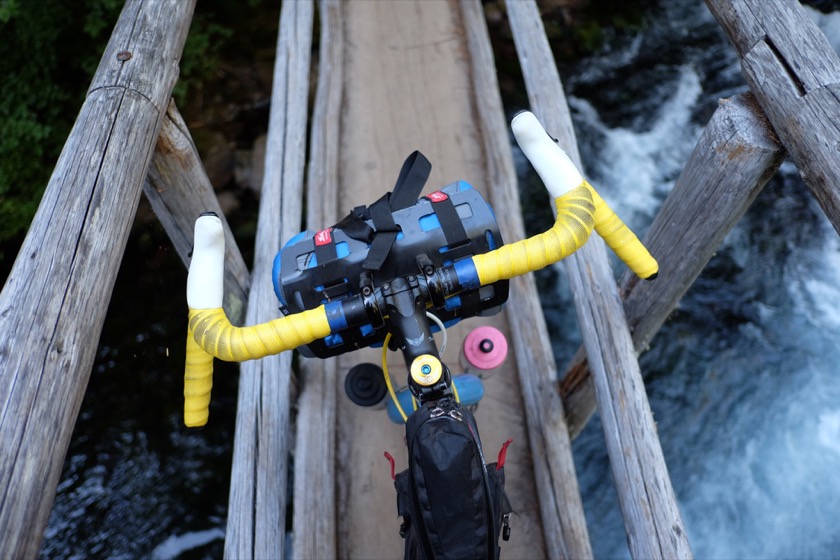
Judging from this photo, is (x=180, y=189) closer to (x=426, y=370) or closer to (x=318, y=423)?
(x=318, y=423)

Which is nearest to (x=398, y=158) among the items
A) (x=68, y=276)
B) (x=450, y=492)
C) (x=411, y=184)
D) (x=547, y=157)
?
(x=411, y=184)

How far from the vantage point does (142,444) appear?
4672 millimetres

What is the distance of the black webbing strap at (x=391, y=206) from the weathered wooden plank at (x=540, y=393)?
1.34 meters

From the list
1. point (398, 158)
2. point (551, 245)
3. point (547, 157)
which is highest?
point (398, 158)

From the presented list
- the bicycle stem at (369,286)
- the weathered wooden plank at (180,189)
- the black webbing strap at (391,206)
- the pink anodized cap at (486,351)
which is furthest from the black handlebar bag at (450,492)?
the weathered wooden plank at (180,189)

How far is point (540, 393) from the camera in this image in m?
3.03

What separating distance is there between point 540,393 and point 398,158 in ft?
5.95

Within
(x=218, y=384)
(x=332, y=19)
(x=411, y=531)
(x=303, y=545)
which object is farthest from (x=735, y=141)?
(x=218, y=384)

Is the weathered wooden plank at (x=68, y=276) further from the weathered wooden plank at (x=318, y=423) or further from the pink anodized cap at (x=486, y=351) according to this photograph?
the pink anodized cap at (x=486, y=351)

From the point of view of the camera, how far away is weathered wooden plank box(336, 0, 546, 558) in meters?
2.91

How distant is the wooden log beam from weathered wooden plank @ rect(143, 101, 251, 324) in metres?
2.04

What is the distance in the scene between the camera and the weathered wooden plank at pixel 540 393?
2734 mm

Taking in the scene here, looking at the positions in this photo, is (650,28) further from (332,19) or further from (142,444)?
(142,444)

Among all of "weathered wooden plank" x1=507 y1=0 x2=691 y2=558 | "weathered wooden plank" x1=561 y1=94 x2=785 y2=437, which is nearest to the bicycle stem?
"weathered wooden plank" x1=561 y1=94 x2=785 y2=437
